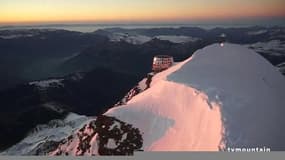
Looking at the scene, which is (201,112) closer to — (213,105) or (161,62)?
(213,105)

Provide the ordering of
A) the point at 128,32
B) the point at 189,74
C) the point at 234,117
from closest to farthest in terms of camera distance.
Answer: the point at 234,117 < the point at 189,74 < the point at 128,32

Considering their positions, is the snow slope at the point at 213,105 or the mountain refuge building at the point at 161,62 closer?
the snow slope at the point at 213,105

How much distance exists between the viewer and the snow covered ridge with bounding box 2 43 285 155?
8.71 ft

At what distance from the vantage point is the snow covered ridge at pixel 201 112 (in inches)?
104

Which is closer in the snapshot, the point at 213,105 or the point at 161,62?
the point at 213,105

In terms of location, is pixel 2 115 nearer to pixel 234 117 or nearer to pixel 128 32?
pixel 128 32

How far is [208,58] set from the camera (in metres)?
2.88

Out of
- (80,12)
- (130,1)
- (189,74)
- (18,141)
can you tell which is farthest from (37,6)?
(189,74)

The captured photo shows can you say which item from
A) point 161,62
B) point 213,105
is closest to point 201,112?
point 213,105

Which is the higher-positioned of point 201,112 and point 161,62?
point 161,62

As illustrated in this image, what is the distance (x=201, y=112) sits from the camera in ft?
8.89

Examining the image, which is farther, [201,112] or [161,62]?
[161,62]

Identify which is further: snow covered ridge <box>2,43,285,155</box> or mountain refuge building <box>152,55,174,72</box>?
mountain refuge building <box>152,55,174,72</box>

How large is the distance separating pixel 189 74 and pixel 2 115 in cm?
121
